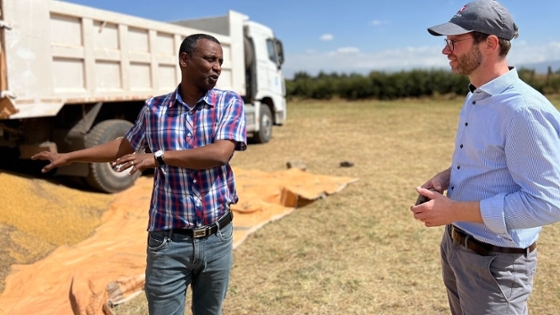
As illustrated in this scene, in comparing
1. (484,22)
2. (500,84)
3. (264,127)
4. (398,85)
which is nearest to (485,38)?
(484,22)

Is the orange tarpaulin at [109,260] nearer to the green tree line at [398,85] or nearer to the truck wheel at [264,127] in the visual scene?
the truck wheel at [264,127]

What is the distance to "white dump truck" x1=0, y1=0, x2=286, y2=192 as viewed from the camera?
551 centimetres

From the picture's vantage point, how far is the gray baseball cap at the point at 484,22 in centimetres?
184

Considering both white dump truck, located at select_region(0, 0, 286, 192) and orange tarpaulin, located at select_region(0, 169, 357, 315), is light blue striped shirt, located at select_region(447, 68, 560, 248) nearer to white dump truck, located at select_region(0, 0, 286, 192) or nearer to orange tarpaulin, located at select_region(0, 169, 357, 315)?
orange tarpaulin, located at select_region(0, 169, 357, 315)

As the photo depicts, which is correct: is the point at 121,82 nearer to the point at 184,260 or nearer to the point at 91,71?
the point at 91,71

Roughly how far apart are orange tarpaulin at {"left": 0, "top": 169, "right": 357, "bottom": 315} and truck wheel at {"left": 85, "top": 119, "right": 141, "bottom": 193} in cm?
17

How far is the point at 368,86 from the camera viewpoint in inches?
1342

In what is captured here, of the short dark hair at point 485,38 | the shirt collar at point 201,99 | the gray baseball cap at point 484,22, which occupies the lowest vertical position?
the shirt collar at point 201,99

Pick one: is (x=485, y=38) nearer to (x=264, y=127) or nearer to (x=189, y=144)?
(x=189, y=144)

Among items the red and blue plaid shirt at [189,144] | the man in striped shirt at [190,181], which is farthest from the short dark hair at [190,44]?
the red and blue plaid shirt at [189,144]

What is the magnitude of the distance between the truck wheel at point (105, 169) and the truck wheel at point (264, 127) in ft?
18.8

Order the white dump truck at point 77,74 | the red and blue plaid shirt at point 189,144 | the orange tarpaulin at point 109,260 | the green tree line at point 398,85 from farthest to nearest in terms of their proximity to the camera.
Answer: the green tree line at point 398,85
the white dump truck at point 77,74
the orange tarpaulin at point 109,260
the red and blue plaid shirt at point 189,144

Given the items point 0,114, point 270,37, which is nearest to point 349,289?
point 0,114

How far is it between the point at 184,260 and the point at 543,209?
151 centimetres
